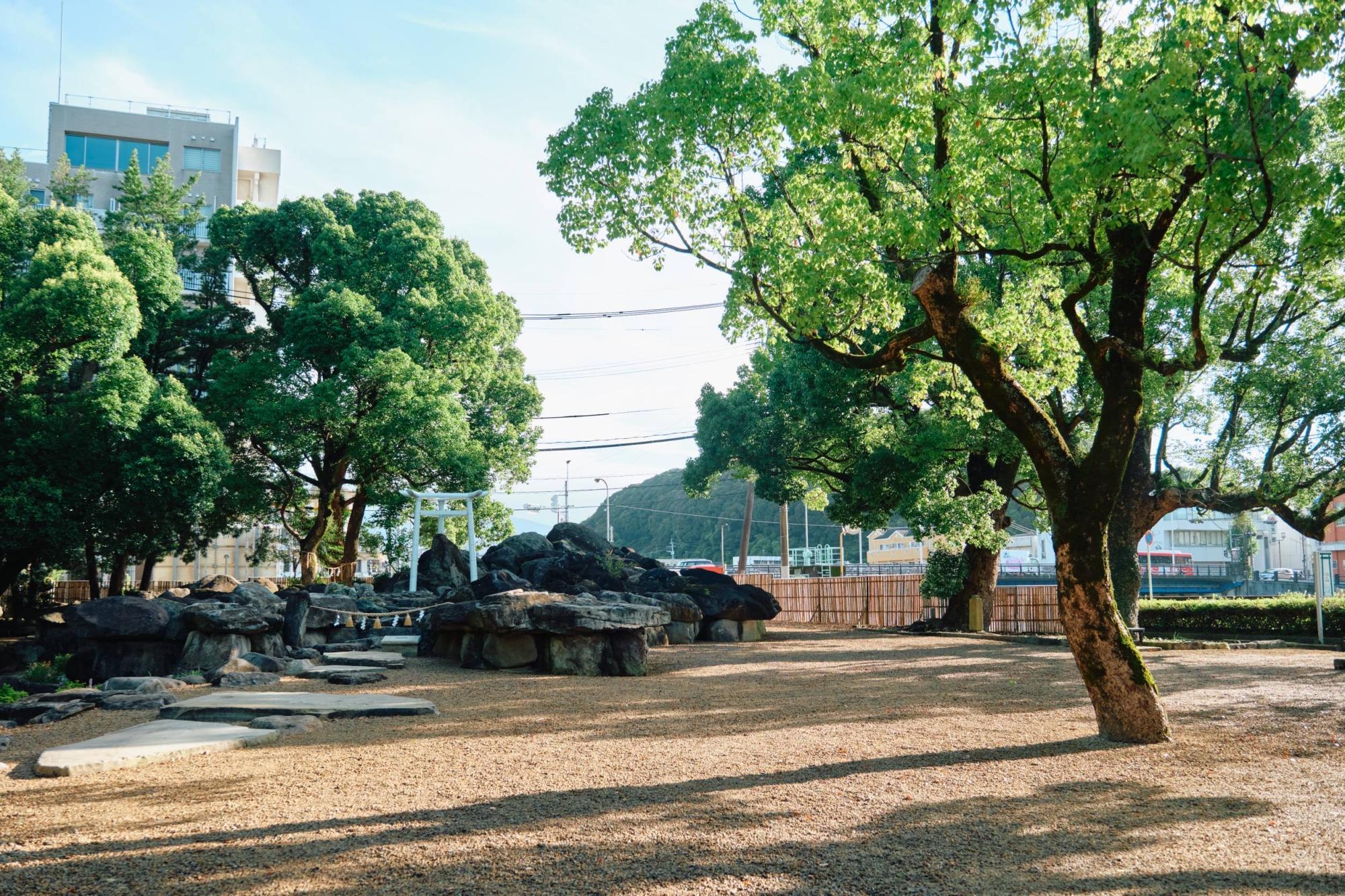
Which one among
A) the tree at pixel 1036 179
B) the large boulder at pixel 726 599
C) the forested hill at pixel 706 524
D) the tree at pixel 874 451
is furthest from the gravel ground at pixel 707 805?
the forested hill at pixel 706 524

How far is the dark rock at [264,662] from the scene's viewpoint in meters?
10.3

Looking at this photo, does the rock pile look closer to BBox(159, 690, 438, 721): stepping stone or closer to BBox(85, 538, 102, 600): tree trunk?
BBox(159, 690, 438, 721): stepping stone

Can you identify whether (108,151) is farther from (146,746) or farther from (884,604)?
(146,746)

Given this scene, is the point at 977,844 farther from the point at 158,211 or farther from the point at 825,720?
A: the point at 158,211

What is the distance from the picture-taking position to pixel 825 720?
759 cm

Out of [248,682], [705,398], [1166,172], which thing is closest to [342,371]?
[705,398]

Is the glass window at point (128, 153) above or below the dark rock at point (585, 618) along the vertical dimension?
above

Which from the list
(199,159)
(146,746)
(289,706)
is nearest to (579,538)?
(289,706)

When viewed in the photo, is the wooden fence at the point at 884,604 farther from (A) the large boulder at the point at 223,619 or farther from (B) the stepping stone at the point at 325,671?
(A) the large boulder at the point at 223,619

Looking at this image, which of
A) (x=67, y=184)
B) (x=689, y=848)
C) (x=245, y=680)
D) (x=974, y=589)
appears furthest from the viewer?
(x=67, y=184)

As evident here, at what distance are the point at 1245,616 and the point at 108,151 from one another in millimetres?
40832

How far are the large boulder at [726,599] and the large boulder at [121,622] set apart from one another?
8499mm

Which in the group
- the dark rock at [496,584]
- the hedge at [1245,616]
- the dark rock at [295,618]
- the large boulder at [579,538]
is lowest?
the hedge at [1245,616]

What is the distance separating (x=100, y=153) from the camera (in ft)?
119
